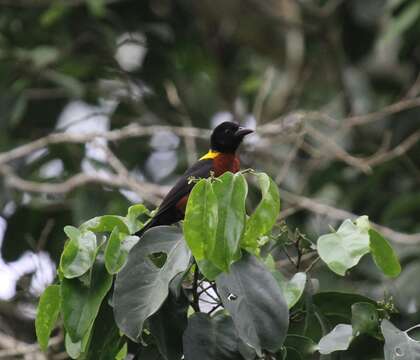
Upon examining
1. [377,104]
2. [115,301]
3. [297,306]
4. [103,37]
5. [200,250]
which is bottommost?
[377,104]

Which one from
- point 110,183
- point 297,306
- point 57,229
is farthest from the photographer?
point 57,229

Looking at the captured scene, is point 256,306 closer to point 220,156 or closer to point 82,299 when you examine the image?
point 82,299

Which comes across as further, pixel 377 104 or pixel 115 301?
pixel 377 104

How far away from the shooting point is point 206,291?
93.9 inches

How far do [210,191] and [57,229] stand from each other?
3428mm

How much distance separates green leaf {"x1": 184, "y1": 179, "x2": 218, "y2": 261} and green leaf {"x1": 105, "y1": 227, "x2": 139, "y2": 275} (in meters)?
0.22

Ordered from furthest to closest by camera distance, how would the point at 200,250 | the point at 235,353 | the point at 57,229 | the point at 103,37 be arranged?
the point at 103,37 < the point at 57,229 < the point at 235,353 < the point at 200,250

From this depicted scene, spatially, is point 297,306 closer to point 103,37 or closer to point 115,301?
point 115,301

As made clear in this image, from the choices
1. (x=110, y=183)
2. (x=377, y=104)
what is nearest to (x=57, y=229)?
(x=110, y=183)

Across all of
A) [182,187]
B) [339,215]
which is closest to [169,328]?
[182,187]

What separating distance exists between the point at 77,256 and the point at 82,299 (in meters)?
0.10

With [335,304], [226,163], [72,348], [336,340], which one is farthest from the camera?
[226,163]

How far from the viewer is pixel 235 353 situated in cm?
227

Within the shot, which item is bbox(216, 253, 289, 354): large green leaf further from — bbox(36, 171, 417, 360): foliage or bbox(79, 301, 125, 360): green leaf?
bbox(79, 301, 125, 360): green leaf
